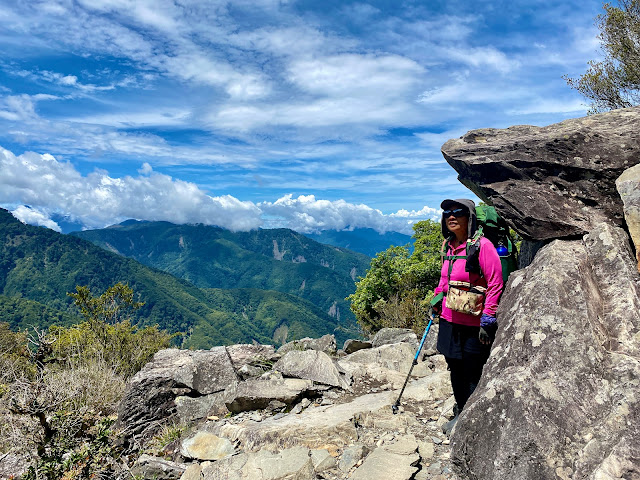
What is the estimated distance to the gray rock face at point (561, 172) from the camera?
642 centimetres

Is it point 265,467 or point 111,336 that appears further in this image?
point 111,336

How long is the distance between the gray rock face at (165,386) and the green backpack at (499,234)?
8163 millimetres

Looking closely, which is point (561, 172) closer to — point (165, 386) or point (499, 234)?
point (499, 234)

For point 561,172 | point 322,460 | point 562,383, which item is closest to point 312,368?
point 322,460

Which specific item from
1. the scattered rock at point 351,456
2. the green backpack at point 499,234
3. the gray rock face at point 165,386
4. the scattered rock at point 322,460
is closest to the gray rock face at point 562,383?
the green backpack at point 499,234

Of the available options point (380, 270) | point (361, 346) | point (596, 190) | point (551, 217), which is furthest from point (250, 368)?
point (380, 270)

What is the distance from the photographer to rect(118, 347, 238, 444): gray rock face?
10258mm

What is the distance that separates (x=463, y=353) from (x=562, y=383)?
1.89 meters

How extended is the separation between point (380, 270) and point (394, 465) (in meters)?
30.0

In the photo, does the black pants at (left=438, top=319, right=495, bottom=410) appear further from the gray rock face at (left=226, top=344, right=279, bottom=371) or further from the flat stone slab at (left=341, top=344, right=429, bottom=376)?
the gray rock face at (left=226, top=344, right=279, bottom=371)

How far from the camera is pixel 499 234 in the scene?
7102 millimetres

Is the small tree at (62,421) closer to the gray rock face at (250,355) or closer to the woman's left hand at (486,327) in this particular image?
the gray rock face at (250,355)

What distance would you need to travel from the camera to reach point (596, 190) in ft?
21.5

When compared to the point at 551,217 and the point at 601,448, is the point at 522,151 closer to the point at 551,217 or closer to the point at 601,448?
the point at 551,217
